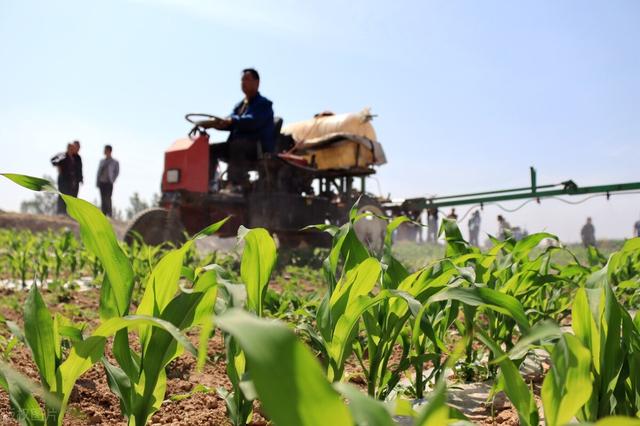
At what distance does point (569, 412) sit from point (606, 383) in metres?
0.37

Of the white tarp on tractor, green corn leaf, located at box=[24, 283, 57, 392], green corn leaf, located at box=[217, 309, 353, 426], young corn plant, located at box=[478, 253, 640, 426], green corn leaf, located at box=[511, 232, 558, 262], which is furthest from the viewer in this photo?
the white tarp on tractor

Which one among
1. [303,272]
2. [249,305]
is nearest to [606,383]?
[249,305]

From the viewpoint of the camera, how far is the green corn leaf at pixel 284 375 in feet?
1.41

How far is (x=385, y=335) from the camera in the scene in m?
1.34

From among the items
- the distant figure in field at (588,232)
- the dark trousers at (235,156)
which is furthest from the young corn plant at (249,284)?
the distant figure in field at (588,232)

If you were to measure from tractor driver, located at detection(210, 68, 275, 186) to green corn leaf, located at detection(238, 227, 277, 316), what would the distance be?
473 centimetres

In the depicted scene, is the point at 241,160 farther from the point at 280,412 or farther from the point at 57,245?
the point at 280,412

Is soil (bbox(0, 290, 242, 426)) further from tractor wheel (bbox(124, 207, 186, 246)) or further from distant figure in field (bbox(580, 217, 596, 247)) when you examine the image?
distant figure in field (bbox(580, 217, 596, 247))

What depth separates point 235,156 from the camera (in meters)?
6.19

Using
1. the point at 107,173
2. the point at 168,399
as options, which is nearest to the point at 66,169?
the point at 107,173

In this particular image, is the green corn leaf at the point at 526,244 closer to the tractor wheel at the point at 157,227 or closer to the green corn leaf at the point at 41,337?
the green corn leaf at the point at 41,337

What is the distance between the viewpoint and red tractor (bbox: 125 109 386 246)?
5773mm

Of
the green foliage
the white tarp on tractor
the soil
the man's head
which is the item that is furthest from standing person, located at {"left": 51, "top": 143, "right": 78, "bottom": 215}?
the green foliage

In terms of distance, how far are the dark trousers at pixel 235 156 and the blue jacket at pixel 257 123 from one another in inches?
2.9
